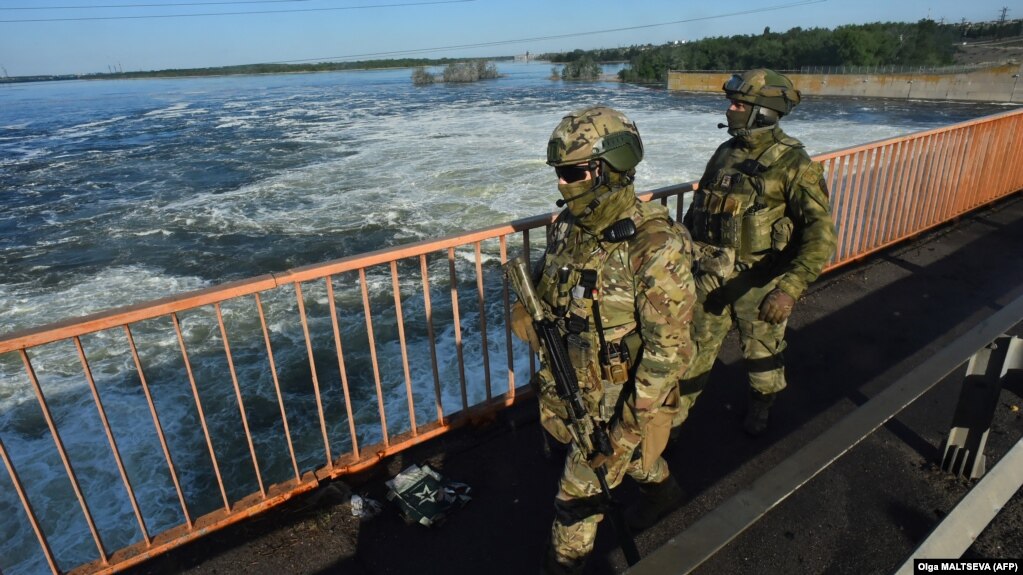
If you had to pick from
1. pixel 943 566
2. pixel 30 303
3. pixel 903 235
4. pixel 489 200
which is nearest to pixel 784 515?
pixel 943 566

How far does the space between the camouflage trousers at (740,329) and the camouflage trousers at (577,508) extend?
40.3 inches

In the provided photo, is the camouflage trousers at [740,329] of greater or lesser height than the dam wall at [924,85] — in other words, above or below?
above

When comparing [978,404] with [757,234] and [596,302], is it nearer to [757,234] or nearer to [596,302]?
[757,234]

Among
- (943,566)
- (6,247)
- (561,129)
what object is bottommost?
(6,247)

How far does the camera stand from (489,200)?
14539 millimetres

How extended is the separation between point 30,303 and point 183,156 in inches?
616

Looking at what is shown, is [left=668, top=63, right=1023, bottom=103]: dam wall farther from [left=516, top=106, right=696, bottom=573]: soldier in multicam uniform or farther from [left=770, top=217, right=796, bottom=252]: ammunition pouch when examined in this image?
[left=516, top=106, right=696, bottom=573]: soldier in multicam uniform

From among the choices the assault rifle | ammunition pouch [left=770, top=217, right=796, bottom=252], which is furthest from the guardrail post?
the assault rifle

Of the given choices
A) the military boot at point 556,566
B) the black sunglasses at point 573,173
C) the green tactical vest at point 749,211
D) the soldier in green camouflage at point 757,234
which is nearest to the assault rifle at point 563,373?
the military boot at point 556,566

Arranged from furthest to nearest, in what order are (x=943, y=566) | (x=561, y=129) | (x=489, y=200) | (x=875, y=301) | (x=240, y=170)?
(x=240, y=170) < (x=489, y=200) < (x=875, y=301) < (x=561, y=129) < (x=943, y=566)

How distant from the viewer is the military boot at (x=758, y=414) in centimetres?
327

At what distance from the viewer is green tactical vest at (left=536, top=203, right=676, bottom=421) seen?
2.03 m

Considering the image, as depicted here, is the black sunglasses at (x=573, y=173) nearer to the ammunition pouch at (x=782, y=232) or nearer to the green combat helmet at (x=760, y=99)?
the green combat helmet at (x=760, y=99)

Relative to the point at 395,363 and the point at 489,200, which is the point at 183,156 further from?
the point at 395,363
